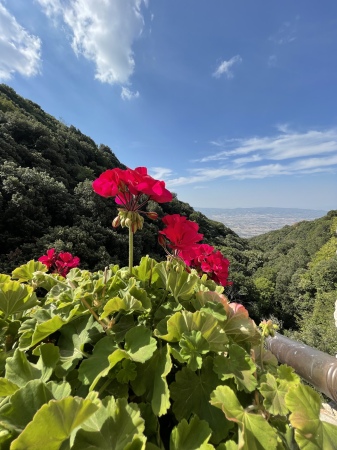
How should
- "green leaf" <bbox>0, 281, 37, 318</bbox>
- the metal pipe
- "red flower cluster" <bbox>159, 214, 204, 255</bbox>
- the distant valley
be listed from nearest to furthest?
"green leaf" <bbox>0, 281, 37, 318</bbox>, "red flower cluster" <bbox>159, 214, 204, 255</bbox>, the metal pipe, the distant valley

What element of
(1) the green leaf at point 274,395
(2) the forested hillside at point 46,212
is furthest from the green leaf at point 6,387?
(2) the forested hillside at point 46,212

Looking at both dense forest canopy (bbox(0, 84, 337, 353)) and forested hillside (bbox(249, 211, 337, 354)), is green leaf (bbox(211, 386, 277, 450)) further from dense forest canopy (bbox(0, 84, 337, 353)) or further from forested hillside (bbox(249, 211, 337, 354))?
forested hillside (bbox(249, 211, 337, 354))

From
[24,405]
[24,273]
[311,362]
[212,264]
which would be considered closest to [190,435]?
[24,405]

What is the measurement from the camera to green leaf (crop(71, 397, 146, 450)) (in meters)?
0.43

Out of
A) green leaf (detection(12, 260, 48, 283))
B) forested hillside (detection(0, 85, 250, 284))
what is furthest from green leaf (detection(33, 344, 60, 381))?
forested hillside (detection(0, 85, 250, 284))

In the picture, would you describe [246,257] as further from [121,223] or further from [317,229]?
[121,223]

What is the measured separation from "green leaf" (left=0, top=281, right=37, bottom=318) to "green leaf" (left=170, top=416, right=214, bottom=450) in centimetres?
58

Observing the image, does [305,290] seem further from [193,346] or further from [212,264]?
[193,346]

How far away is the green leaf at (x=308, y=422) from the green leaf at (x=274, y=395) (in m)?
0.03

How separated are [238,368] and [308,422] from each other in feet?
0.50

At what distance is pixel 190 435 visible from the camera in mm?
481

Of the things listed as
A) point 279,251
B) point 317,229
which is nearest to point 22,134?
point 279,251

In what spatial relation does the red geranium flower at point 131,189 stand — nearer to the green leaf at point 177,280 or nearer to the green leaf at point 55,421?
the green leaf at point 177,280

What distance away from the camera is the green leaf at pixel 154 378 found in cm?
52
